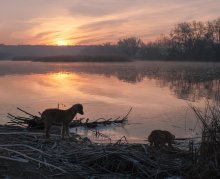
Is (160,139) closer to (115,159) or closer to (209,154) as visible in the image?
(115,159)

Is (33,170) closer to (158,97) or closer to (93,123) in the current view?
(93,123)

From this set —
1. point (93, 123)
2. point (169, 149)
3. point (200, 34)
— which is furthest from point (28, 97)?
point (200, 34)

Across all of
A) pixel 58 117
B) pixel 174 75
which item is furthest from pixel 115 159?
pixel 174 75

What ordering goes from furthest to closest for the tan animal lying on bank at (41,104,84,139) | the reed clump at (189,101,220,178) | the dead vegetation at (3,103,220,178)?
the tan animal lying on bank at (41,104,84,139) → the dead vegetation at (3,103,220,178) → the reed clump at (189,101,220,178)

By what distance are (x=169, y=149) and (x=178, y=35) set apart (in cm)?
10262

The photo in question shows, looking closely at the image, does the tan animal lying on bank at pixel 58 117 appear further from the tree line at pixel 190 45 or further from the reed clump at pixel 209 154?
the tree line at pixel 190 45

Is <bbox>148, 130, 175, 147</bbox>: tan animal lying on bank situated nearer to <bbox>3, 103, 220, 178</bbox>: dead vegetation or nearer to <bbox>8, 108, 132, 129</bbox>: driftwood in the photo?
<bbox>3, 103, 220, 178</bbox>: dead vegetation

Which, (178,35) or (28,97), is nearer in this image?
(28,97)

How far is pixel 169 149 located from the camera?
887cm

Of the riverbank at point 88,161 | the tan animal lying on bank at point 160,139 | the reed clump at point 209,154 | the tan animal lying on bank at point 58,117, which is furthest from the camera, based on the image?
the tan animal lying on bank at point 58,117

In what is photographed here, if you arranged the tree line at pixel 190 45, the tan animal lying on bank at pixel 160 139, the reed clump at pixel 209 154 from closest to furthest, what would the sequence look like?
the reed clump at pixel 209 154 → the tan animal lying on bank at pixel 160 139 → the tree line at pixel 190 45

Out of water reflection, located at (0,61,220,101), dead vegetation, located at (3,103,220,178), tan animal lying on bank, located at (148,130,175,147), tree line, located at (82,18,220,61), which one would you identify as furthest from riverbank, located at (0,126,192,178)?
tree line, located at (82,18,220,61)

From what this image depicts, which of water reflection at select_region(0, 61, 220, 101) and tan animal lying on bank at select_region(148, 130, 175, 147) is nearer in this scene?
tan animal lying on bank at select_region(148, 130, 175, 147)

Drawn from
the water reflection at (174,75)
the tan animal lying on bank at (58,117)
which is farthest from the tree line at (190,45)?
the tan animal lying on bank at (58,117)
